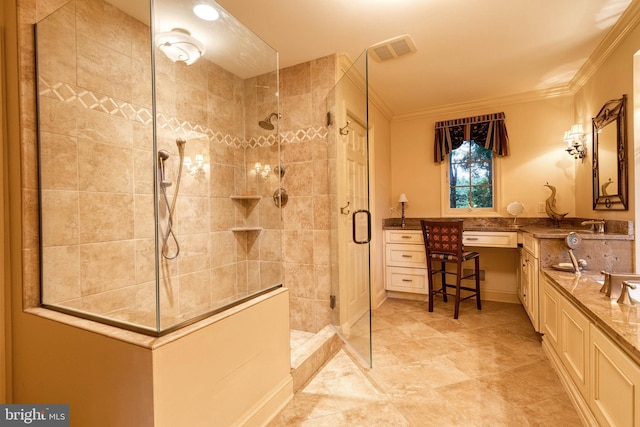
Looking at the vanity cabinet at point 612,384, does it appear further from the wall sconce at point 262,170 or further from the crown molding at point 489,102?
the crown molding at point 489,102

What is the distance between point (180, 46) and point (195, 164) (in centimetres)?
72

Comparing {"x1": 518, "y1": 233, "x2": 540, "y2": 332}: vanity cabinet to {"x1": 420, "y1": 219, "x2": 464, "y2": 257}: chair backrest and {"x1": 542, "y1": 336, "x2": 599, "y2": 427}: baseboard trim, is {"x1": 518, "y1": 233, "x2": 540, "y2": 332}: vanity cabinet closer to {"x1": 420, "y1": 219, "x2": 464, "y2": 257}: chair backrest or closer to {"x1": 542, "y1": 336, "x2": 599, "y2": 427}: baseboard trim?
{"x1": 542, "y1": 336, "x2": 599, "y2": 427}: baseboard trim

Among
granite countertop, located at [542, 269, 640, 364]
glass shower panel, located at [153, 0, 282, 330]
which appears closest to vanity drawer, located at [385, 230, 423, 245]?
granite countertop, located at [542, 269, 640, 364]

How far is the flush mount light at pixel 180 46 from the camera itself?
1.48 metres

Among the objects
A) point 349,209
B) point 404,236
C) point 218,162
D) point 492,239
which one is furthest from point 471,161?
point 218,162

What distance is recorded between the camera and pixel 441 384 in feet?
6.04

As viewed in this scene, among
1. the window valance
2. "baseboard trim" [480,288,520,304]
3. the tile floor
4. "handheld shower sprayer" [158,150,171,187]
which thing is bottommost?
the tile floor

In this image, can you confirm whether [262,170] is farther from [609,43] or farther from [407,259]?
[609,43]

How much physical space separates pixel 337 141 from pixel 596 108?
243 cm

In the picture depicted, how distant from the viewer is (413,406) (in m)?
1.63

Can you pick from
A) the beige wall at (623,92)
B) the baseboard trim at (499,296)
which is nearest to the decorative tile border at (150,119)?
the beige wall at (623,92)

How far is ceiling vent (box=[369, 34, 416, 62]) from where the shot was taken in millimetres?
2273

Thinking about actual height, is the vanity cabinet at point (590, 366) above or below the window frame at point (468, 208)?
below

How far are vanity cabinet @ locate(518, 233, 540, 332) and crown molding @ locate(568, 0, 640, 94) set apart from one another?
5.22 ft
